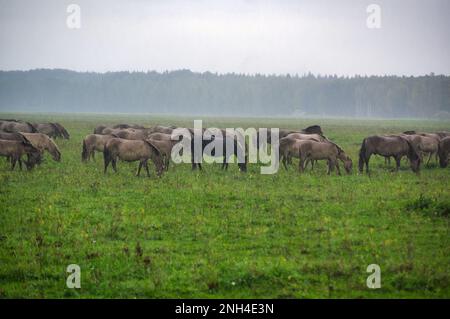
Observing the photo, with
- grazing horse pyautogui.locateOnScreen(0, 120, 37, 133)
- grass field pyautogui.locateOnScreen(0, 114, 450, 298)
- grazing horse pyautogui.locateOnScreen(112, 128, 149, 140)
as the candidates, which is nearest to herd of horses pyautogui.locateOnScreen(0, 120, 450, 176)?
grass field pyautogui.locateOnScreen(0, 114, 450, 298)

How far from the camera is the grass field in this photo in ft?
32.5

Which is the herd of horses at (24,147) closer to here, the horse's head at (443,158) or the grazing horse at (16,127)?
the grazing horse at (16,127)

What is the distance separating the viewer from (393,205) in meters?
16.5

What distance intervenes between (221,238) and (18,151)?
43.2 feet

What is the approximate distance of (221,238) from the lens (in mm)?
12688

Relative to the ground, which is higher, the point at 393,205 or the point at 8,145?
the point at 8,145

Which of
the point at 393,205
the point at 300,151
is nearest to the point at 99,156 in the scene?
A: the point at 300,151

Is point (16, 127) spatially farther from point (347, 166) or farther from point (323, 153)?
point (347, 166)

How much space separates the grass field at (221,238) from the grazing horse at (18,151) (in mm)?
2443

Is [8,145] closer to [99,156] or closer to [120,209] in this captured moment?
[99,156]

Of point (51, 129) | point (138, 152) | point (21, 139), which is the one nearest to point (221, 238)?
point (138, 152)

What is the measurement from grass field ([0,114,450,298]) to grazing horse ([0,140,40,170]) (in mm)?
2443
